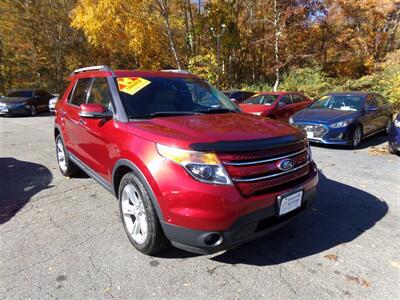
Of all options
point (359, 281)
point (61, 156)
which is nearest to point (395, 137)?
point (359, 281)

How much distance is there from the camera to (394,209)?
3.82m

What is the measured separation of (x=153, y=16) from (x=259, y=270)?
1853 cm

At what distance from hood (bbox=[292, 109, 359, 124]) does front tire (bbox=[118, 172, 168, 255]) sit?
18.8 feet

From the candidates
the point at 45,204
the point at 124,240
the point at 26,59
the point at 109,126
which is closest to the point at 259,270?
the point at 124,240

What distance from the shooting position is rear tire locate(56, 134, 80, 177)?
5.00 metres

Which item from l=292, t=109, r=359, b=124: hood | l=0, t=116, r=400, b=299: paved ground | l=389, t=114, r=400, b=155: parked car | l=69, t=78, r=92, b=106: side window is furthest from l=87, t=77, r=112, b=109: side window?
l=389, t=114, r=400, b=155: parked car

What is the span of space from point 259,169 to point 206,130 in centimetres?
58

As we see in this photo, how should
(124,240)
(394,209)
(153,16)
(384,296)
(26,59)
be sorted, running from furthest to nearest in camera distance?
(26,59)
(153,16)
(394,209)
(124,240)
(384,296)

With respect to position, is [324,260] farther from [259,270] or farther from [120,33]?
[120,33]

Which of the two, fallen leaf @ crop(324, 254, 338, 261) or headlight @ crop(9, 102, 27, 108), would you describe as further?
headlight @ crop(9, 102, 27, 108)

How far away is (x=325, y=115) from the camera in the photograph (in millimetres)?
7602

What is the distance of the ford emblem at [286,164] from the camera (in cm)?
259

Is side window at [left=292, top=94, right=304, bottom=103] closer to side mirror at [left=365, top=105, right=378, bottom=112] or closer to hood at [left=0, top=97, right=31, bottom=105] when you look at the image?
side mirror at [left=365, top=105, right=378, bottom=112]

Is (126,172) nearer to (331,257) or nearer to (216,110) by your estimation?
(216,110)
